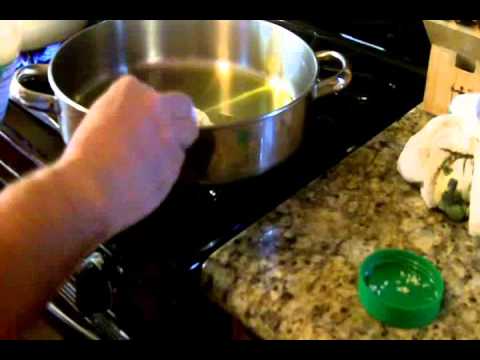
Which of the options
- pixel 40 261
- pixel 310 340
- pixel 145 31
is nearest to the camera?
pixel 40 261

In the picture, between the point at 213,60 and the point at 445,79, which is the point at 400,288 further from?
the point at 213,60

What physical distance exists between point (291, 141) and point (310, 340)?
0.80 feet

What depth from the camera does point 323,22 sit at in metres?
1.10

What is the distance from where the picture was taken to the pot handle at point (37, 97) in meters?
0.81

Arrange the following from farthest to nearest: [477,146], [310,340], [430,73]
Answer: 1. [430,73]
2. [477,146]
3. [310,340]

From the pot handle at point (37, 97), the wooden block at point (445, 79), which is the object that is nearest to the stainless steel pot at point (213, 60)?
the pot handle at point (37, 97)

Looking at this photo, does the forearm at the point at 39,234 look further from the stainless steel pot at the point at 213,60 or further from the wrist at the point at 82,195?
the stainless steel pot at the point at 213,60

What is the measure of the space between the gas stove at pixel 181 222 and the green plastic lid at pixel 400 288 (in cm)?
14

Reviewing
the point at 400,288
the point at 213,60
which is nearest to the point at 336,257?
the point at 400,288

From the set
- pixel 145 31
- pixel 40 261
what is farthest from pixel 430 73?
pixel 40 261

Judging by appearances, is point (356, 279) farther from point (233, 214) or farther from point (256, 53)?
point (256, 53)

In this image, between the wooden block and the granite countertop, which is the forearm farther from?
the wooden block

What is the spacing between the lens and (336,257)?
0.72 meters

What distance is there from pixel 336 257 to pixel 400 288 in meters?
0.07
